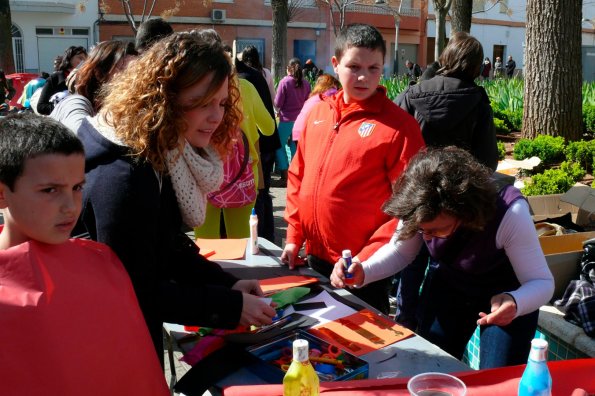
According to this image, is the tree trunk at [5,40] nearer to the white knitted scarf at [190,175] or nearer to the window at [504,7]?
the white knitted scarf at [190,175]

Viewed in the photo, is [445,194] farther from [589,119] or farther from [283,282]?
[589,119]

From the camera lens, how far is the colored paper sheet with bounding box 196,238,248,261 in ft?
9.63

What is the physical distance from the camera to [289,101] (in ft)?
26.1

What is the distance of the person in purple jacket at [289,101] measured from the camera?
7.93 meters

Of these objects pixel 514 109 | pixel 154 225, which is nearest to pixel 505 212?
pixel 154 225

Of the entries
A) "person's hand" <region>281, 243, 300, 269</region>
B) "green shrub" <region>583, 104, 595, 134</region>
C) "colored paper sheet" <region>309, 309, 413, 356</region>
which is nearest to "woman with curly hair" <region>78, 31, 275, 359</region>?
"colored paper sheet" <region>309, 309, 413, 356</region>

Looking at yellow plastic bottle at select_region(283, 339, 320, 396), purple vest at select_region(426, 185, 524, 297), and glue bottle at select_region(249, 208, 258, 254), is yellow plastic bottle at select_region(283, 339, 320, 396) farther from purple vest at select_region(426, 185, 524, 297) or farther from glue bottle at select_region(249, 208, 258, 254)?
glue bottle at select_region(249, 208, 258, 254)

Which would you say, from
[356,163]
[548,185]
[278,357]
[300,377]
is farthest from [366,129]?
[548,185]

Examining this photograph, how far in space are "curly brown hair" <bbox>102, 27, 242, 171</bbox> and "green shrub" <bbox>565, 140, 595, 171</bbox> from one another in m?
5.88

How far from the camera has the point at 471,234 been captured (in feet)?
7.31

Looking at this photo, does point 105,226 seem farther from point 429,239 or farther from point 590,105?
point 590,105

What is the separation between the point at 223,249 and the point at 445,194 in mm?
1322

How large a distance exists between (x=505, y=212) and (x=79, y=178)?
1.38 m

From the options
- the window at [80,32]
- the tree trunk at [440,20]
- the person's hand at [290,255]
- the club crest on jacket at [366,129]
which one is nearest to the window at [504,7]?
the window at [80,32]
